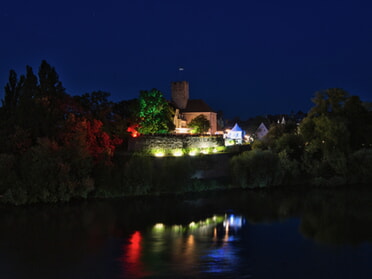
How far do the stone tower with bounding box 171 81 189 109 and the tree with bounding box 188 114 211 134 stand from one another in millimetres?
4183

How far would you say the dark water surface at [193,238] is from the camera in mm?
14781

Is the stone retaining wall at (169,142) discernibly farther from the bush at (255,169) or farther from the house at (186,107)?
the house at (186,107)

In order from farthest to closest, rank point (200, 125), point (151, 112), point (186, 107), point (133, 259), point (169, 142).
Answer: point (186, 107)
point (200, 125)
point (151, 112)
point (169, 142)
point (133, 259)

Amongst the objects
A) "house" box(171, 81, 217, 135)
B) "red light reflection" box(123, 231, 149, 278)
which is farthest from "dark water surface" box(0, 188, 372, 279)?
"house" box(171, 81, 217, 135)

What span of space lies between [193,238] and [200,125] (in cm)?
2741

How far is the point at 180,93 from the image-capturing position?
49.8m

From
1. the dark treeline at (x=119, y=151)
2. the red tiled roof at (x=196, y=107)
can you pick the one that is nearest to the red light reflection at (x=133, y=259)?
the dark treeline at (x=119, y=151)

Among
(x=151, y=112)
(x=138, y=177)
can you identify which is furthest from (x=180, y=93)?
(x=138, y=177)

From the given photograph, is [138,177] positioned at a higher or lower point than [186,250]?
higher

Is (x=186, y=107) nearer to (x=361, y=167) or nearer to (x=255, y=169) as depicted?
(x=255, y=169)

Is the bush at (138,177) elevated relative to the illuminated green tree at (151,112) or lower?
lower

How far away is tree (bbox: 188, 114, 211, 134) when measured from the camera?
4565 centimetres

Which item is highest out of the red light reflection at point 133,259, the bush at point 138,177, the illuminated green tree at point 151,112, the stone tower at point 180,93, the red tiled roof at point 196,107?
the stone tower at point 180,93

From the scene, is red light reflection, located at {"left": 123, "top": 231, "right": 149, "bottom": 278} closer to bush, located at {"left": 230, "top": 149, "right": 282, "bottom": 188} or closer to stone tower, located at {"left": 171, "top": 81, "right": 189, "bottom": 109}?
bush, located at {"left": 230, "top": 149, "right": 282, "bottom": 188}
